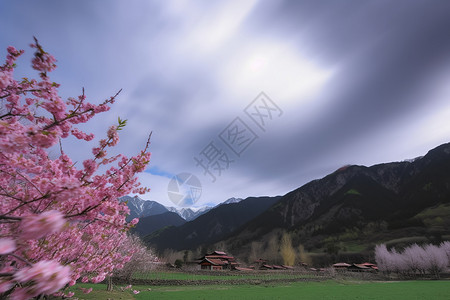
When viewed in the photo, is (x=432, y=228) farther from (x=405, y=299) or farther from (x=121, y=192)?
(x=121, y=192)

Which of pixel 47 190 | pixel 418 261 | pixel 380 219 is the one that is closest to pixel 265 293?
pixel 47 190

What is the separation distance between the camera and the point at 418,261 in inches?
2335

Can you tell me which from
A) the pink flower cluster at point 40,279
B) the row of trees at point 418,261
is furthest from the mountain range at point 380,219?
the pink flower cluster at point 40,279

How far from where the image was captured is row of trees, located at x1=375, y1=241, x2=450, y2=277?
187 ft

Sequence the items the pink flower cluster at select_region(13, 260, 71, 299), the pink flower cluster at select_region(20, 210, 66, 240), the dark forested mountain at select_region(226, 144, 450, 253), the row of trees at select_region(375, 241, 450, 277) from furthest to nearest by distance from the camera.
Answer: the dark forested mountain at select_region(226, 144, 450, 253) < the row of trees at select_region(375, 241, 450, 277) < the pink flower cluster at select_region(20, 210, 66, 240) < the pink flower cluster at select_region(13, 260, 71, 299)

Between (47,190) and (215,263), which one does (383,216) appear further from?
(47,190)

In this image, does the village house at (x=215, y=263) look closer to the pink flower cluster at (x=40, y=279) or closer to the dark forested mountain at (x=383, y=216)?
the dark forested mountain at (x=383, y=216)

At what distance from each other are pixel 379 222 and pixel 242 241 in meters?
93.9

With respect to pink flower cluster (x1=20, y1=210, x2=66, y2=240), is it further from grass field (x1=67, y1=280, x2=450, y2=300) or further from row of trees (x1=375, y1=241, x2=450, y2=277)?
row of trees (x1=375, y1=241, x2=450, y2=277)

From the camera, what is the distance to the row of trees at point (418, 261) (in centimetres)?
5709

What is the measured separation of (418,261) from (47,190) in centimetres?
8184

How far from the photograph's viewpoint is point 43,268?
1.66 meters

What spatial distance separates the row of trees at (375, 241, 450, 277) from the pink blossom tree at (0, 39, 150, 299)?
256 ft

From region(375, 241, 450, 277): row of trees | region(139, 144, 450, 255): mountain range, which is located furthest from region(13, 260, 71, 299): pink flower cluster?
region(139, 144, 450, 255): mountain range
